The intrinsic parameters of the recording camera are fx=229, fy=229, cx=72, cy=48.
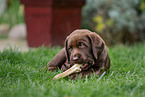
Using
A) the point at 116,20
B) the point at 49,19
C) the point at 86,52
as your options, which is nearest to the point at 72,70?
the point at 86,52

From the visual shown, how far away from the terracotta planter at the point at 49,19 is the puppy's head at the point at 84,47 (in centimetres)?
351

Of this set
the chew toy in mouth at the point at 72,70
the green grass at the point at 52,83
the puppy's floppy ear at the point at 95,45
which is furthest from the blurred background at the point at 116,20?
the puppy's floppy ear at the point at 95,45

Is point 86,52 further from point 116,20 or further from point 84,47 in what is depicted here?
point 116,20

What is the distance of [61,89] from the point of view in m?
2.55

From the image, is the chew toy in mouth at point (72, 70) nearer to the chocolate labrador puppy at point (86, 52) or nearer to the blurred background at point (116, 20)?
the chocolate labrador puppy at point (86, 52)

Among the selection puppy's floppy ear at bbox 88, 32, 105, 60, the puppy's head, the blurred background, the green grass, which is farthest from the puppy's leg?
the blurred background

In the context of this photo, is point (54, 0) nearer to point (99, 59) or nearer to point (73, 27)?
point (73, 27)

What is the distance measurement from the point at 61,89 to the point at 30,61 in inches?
66.9

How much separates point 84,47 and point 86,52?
2.9 inches

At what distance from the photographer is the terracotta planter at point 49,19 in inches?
259

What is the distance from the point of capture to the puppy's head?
10.0ft

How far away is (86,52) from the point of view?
310 centimetres

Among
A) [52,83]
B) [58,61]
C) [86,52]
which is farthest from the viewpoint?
[58,61]

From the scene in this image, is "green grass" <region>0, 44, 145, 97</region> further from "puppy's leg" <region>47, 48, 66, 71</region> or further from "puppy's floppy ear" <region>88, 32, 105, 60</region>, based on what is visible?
"puppy's floppy ear" <region>88, 32, 105, 60</region>
